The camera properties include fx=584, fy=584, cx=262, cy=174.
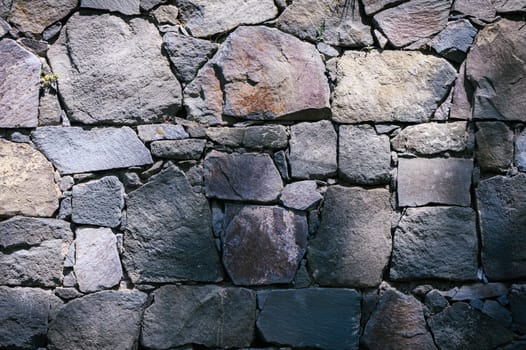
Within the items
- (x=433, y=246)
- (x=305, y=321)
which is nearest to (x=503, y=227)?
(x=433, y=246)

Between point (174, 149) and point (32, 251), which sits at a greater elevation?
point (174, 149)

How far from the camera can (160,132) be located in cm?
242

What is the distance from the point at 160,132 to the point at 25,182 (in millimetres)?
575

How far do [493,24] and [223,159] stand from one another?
130 cm

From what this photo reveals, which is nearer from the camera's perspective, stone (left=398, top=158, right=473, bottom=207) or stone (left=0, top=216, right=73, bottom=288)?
stone (left=0, top=216, right=73, bottom=288)

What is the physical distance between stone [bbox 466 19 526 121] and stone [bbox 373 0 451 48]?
198mm

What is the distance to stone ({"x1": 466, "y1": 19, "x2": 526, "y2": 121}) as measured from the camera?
2.48m

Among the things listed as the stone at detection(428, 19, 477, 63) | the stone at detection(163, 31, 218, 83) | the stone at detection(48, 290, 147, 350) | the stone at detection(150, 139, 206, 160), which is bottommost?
the stone at detection(48, 290, 147, 350)

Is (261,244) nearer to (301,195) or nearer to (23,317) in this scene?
(301,195)

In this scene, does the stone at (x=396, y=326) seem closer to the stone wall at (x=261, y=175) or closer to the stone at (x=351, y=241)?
the stone wall at (x=261, y=175)

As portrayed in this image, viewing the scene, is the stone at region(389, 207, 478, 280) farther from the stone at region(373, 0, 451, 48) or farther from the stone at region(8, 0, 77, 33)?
the stone at region(8, 0, 77, 33)

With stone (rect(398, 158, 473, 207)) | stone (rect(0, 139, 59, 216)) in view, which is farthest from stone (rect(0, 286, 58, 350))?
stone (rect(398, 158, 473, 207))

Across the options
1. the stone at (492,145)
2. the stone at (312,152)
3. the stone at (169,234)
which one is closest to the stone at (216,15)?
the stone at (312,152)

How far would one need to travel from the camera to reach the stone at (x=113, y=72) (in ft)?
7.89
